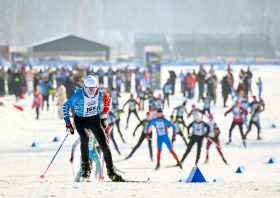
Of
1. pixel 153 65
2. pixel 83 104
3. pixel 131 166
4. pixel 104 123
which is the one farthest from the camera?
pixel 153 65

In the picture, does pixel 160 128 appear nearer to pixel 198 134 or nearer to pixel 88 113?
pixel 198 134

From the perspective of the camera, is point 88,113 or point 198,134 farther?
point 198,134

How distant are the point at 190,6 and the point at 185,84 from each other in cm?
8209

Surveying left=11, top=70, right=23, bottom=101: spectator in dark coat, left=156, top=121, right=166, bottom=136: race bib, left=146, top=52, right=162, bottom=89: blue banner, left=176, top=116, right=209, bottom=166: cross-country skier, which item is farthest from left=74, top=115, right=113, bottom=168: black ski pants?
left=146, top=52, right=162, bottom=89: blue banner

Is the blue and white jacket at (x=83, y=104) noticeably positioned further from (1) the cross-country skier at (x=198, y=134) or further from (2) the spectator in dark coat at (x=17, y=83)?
(2) the spectator in dark coat at (x=17, y=83)

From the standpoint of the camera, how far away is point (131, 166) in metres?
10.3

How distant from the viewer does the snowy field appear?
580 cm

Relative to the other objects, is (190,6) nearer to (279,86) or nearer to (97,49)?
(97,49)

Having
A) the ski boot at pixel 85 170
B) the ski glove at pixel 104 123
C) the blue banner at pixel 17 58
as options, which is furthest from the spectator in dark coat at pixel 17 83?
the ski glove at pixel 104 123

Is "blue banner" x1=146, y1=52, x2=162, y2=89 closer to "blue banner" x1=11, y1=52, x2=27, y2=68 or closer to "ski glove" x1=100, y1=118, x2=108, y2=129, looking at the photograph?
"blue banner" x1=11, y1=52, x2=27, y2=68

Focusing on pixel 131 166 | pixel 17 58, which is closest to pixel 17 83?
pixel 17 58

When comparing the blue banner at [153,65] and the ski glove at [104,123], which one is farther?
the blue banner at [153,65]

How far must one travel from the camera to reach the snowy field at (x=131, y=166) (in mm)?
5805

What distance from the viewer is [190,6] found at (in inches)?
3957
